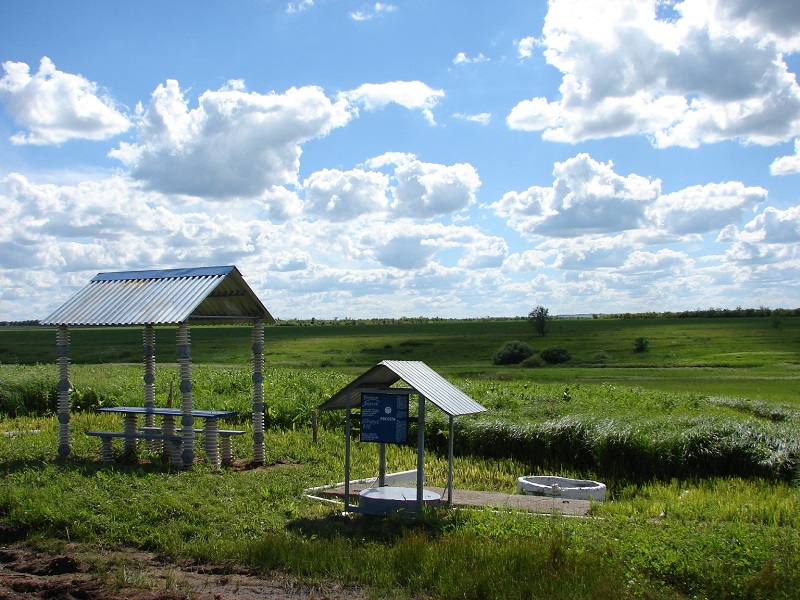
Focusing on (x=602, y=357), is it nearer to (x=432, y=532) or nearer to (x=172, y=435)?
(x=172, y=435)

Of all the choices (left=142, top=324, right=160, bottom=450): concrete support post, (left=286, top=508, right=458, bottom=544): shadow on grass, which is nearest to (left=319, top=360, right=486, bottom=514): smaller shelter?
(left=286, top=508, right=458, bottom=544): shadow on grass

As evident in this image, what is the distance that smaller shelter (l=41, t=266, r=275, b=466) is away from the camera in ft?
47.9

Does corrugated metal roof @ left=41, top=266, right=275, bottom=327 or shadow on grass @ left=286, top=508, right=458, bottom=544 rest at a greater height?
corrugated metal roof @ left=41, top=266, right=275, bottom=327

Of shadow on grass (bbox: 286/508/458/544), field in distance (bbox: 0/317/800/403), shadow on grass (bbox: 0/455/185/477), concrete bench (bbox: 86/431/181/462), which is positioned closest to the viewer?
shadow on grass (bbox: 286/508/458/544)

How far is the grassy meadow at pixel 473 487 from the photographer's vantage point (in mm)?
8141

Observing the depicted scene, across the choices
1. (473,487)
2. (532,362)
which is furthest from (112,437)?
(532,362)

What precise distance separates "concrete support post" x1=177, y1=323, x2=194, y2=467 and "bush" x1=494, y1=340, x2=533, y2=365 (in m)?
45.1

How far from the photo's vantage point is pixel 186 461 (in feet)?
46.8

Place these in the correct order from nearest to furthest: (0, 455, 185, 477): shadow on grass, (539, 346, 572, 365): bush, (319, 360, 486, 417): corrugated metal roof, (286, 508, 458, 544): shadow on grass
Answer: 1. (286, 508, 458, 544): shadow on grass
2. (319, 360, 486, 417): corrugated metal roof
3. (0, 455, 185, 477): shadow on grass
4. (539, 346, 572, 365): bush

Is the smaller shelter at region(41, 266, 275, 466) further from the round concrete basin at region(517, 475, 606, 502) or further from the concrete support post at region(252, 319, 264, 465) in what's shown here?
the round concrete basin at region(517, 475, 606, 502)

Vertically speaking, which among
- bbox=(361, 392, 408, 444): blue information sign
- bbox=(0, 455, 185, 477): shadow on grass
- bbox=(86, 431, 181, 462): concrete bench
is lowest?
bbox=(0, 455, 185, 477): shadow on grass

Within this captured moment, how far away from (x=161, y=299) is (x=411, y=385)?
6637mm

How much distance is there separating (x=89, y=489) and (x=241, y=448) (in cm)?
527

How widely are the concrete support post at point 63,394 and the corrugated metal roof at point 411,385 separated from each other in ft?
21.6
